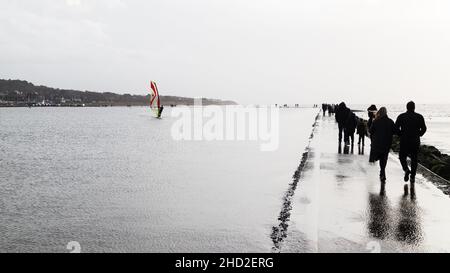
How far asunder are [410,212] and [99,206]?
25.3 ft

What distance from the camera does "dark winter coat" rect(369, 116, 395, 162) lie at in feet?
37.9

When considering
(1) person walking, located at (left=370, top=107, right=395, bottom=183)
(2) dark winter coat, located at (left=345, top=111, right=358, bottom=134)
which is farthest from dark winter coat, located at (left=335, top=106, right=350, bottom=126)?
(1) person walking, located at (left=370, top=107, right=395, bottom=183)

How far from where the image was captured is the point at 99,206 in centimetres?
1146

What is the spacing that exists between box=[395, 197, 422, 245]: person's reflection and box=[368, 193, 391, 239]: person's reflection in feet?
0.71

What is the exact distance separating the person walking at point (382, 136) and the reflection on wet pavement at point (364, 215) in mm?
677

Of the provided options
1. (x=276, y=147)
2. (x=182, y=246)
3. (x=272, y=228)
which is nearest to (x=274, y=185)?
(x=272, y=228)

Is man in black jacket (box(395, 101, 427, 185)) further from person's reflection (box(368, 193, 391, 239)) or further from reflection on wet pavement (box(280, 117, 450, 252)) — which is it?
person's reflection (box(368, 193, 391, 239))

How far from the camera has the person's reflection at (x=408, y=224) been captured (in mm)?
6836

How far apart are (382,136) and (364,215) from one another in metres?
4.06

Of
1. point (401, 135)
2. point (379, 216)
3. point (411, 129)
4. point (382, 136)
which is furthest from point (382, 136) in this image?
point (379, 216)

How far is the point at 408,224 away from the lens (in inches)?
Result: 299
